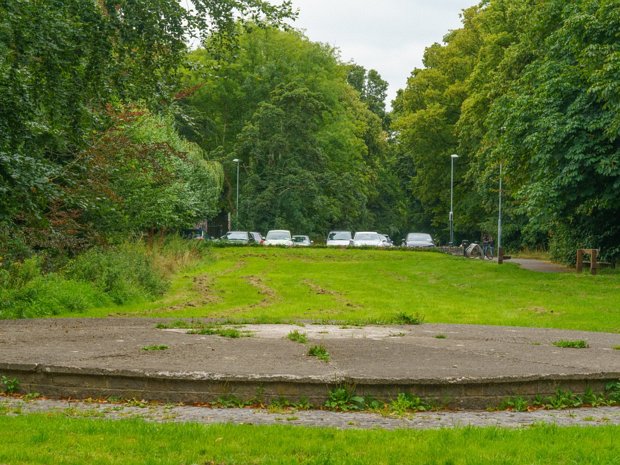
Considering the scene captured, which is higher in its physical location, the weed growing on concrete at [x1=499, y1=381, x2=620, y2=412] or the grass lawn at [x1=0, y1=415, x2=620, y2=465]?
the grass lawn at [x1=0, y1=415, x2=620, y2=465]

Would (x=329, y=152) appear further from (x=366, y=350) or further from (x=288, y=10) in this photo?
(x=366, y=350)

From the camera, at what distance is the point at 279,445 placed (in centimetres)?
628

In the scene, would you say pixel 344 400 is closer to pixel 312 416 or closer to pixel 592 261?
pixel 312 416

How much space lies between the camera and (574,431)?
6.96 metres

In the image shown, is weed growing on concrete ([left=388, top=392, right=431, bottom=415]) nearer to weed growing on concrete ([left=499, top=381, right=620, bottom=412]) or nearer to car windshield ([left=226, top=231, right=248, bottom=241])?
weed growing on concrete ([left=499, top=381, right=620, bottom=412])

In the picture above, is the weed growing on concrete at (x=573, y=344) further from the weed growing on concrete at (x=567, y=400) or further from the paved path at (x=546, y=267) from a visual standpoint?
the paved path at (x=546, y=267)

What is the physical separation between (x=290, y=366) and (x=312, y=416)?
1.28 m

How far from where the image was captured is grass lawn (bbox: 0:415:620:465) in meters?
5.86

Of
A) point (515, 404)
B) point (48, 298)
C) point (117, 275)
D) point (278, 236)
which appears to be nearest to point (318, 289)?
point (117, 275)

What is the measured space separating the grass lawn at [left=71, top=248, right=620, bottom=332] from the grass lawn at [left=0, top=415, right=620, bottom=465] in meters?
7.67

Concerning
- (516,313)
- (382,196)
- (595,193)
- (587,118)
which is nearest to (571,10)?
(587,118)

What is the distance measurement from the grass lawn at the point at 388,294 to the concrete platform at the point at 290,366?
3.73 m

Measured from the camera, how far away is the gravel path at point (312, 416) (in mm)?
7348

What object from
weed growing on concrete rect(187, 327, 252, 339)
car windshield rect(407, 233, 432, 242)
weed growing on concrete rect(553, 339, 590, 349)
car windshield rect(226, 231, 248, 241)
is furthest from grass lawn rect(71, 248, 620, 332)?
car windshield rect(407, 233, 432, 242)
